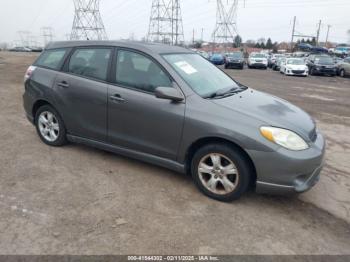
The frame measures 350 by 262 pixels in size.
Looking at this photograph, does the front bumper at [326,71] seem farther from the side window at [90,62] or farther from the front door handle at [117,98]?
the front door handle at [117,98]

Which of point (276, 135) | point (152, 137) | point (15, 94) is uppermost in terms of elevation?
point (276, 135)

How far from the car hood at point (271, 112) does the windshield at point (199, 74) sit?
28 centimetres

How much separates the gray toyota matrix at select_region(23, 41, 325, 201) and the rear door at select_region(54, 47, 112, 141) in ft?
0.05

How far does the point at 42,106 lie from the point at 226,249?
369 cm

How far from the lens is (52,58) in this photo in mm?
5000

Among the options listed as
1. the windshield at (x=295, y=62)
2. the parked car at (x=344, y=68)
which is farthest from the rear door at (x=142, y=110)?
the parked car at (x=344, y=68)

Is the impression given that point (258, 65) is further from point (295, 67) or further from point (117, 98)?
point (117, 98)

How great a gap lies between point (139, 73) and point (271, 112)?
1696 mm

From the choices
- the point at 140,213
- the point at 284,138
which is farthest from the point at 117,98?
the point at 284,138

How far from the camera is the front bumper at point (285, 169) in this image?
10.8 feet

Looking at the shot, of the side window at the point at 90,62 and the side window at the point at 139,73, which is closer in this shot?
the side window at the point at 139,73

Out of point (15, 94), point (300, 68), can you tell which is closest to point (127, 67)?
point (15, 94)

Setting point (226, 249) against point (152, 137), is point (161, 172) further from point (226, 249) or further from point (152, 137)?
point (226, 249)

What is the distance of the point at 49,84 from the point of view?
4848 millimetres
